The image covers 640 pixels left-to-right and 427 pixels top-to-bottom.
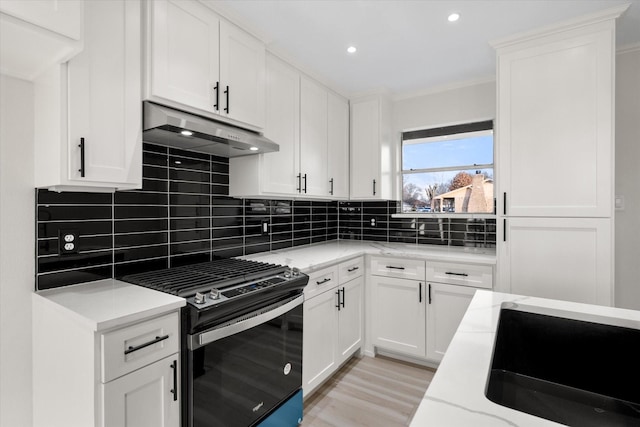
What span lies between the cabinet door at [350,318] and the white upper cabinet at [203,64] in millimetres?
1493

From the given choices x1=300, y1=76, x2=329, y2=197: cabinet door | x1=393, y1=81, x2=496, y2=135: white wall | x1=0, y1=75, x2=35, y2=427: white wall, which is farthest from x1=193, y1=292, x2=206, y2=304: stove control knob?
x1=393, y1=81, x2=496, y2=135: white wall

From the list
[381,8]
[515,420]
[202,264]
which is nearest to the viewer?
[515,420]

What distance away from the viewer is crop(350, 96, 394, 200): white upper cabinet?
314cm

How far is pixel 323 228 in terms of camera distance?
3.52 meters

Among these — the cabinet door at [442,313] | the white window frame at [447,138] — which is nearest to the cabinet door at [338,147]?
the white window frame at [447,138]

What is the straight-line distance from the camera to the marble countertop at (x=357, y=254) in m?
2.32

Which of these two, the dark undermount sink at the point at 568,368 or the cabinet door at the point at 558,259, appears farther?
the cabinet door at the point at 558,259

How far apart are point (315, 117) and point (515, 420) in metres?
2.56

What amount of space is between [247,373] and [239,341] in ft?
0.62

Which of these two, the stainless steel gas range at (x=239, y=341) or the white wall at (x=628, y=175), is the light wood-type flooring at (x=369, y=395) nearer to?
the stainless steel gas range at (x=239, y=341)

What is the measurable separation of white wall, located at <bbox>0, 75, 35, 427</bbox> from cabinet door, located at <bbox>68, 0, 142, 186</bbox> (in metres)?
0.36

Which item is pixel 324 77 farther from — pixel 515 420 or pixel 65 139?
pixel 515 420

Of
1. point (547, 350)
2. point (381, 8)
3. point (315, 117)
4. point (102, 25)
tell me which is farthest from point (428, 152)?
point (102, 25)

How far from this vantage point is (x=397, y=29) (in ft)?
Result: 6.86
